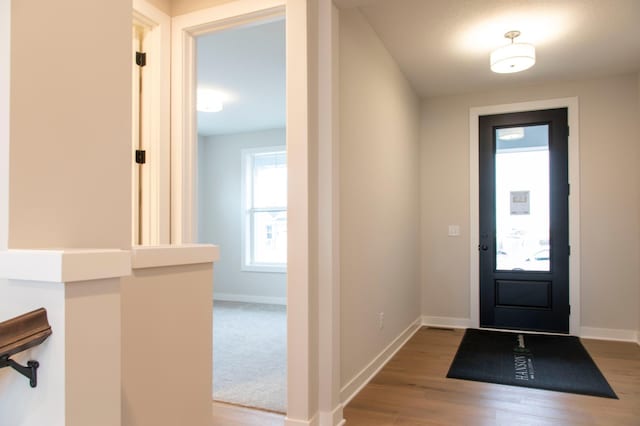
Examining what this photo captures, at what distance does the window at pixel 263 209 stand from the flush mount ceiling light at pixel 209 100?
5.44 feet

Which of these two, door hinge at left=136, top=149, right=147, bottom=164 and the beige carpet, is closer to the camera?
door hinge at left=136, top=149, right=147, bottom=164

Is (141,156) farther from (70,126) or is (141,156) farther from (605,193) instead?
(605,193)

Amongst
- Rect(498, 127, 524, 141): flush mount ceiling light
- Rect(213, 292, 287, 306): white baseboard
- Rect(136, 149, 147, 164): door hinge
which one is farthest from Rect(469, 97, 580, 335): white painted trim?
Rect(136, 149, 147, 164): door hinge

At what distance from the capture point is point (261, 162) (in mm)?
6801

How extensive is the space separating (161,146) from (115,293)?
2.00 metres

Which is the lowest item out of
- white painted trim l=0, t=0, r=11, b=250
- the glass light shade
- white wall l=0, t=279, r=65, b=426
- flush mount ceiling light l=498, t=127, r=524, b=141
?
white wall l=0, t=279, r=65, b=426

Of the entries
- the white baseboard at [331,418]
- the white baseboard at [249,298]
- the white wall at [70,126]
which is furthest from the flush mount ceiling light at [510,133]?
the white wall at [70,126]

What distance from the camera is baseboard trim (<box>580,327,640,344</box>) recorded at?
13.9 ft

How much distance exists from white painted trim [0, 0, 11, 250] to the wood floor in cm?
196

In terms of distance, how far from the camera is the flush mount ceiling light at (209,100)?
16.1 feet

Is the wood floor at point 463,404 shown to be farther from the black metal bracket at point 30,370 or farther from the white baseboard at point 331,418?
the black metal bracket at point 30,370

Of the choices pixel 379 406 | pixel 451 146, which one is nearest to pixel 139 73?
pixel 379 406

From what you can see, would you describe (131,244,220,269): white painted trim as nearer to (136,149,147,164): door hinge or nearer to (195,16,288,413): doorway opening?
(136,149,147,164): door hinge

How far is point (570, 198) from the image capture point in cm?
447
